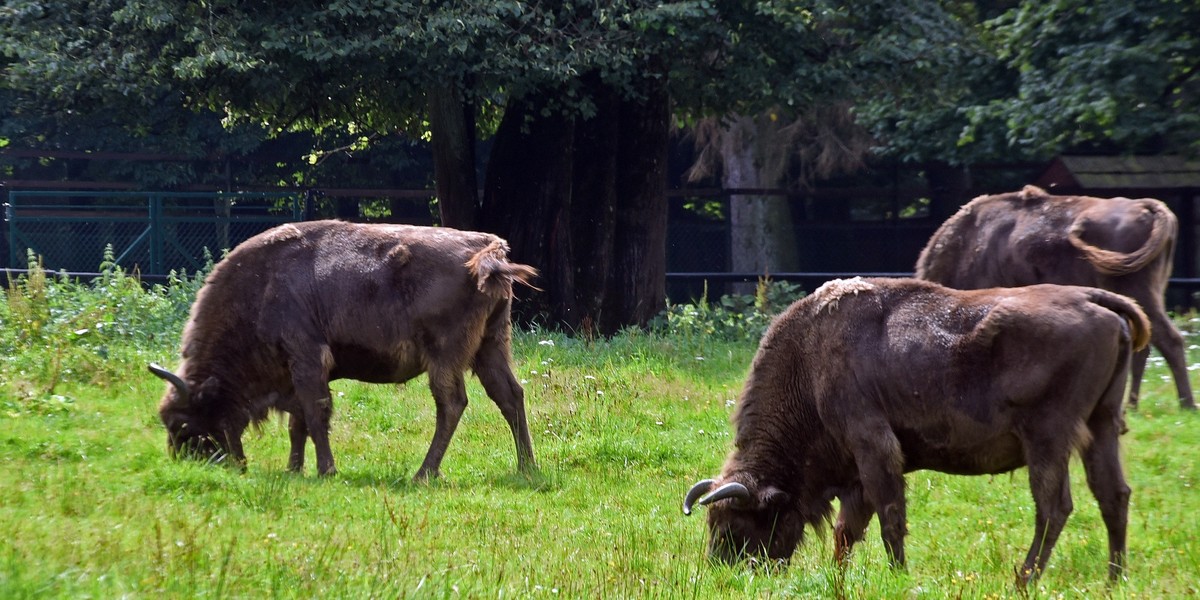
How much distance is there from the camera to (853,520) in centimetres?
672

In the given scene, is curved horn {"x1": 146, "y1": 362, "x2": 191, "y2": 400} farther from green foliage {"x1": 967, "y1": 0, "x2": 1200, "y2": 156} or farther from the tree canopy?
green foliage {"x1": 967, "y1": 0, "x2": 1200, "y2": 156}

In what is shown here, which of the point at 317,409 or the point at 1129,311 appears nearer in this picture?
the point at 1129,311

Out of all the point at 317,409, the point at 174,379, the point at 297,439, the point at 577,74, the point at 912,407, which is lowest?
the point at 297,439

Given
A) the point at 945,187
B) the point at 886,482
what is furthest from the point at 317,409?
the point at 945,187

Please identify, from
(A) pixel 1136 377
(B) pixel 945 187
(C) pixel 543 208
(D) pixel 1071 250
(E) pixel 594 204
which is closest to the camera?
(A) pixel 1136 377

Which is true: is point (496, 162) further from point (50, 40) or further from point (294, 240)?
point (294, 240)

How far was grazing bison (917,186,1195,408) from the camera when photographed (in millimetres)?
10086

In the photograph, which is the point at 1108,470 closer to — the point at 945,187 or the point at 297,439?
the point at 297,439

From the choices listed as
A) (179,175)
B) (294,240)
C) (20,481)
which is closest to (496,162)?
(294,240)

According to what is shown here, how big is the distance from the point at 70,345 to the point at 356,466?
4.49 m

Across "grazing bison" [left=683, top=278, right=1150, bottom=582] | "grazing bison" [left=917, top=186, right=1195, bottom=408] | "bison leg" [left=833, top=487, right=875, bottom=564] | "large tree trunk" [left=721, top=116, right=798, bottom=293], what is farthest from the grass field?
"large tree trunk" [left=721, top=116, right=798, bottom=293]

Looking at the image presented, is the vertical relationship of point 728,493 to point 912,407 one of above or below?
below

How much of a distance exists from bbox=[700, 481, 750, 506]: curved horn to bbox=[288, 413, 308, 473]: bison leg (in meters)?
3.64

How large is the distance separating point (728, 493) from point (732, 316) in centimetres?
969
